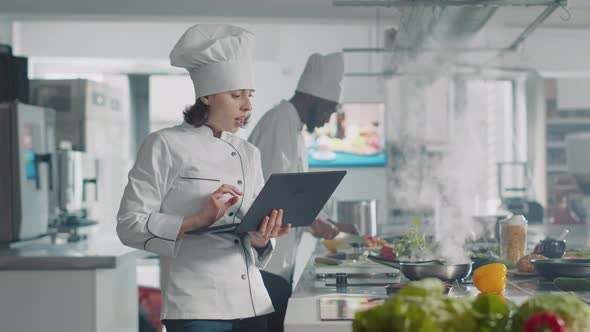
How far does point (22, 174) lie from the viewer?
2895 mm

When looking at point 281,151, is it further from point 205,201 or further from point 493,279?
point 493,279

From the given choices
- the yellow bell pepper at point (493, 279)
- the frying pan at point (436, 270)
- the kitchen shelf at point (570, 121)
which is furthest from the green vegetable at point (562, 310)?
the kitchen shelf at point (570, 121)

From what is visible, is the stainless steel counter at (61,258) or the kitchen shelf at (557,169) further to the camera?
the kitchen shelf at (557,169)

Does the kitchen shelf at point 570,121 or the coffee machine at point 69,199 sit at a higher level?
the kitchen shelf at point 570,121

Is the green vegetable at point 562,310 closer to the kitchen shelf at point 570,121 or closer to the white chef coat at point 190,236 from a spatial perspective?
the white chef coat at point 190,236

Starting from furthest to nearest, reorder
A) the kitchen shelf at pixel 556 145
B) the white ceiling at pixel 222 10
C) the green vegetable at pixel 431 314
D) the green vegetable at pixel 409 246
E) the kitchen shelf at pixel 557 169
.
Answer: the kitchen shelf at pixel 556 145 → the kitchen shelf at pixel 557 169 → the white ceiling at pixel 222 10 → the green vegetable at pixel 409 246 → the green vegetable at pixel 431 314

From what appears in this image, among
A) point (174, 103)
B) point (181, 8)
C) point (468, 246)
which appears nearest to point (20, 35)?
point (174, 103)

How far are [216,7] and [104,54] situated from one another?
2757 mm

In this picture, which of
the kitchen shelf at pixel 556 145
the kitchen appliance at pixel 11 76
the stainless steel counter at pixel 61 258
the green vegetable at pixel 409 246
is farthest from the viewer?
the kitchen shelf at pixel 556 145

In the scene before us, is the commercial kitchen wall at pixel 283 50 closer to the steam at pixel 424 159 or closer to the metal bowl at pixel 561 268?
the steam at pixel 424 159

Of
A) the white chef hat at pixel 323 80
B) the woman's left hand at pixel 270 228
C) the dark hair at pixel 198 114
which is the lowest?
the woman's left hand at pixel 270 228

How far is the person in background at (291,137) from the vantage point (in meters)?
2.77

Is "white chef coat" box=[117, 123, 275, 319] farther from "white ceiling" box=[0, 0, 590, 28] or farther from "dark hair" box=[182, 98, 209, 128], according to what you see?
"white ceiling" box=[0, 0, 590, 28]

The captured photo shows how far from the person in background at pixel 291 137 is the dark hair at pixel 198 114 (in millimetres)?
856
